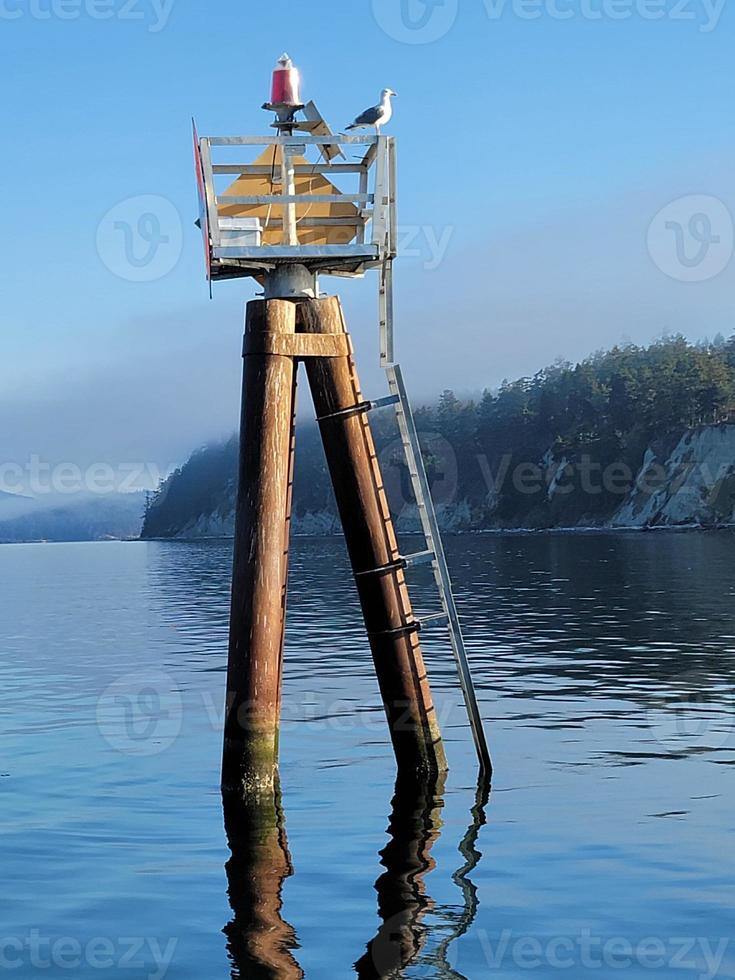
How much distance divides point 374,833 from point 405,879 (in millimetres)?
1826

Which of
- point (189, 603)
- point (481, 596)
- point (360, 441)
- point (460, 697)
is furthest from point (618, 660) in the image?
point (189, 603)

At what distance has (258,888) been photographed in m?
13.1

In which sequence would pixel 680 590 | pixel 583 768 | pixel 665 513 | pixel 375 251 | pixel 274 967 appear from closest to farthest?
pixel 274 967
pixel 375 251
pixel 583 768
pixel 680 590
pixel 665 513

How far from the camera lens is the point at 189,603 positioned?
2603 inches

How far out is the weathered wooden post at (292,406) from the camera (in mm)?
14883

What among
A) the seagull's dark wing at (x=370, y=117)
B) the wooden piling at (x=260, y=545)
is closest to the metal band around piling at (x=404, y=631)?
the wooden piling at (x=260, y=545)

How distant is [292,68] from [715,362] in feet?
569

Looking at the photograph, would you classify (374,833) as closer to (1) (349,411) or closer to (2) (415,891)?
(2) (415,891)

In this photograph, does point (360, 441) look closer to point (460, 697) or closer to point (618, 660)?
point (460, 697)

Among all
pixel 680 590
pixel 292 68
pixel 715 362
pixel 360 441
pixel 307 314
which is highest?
pixel 715 362
